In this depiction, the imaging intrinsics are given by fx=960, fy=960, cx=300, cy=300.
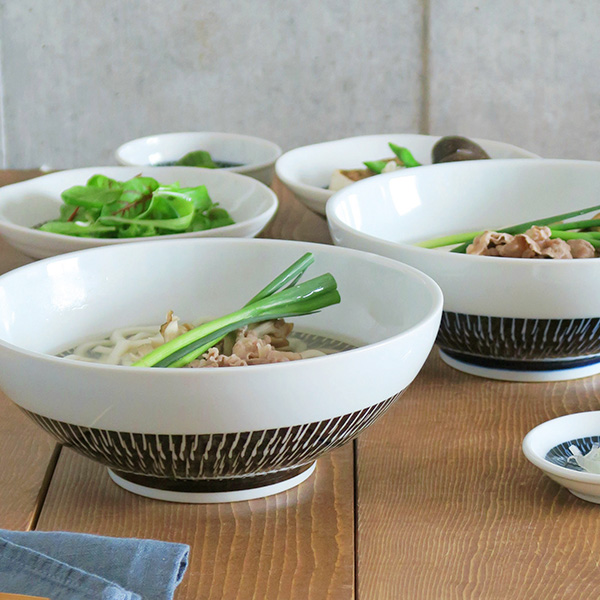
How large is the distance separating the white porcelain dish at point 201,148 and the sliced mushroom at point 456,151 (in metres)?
0.36

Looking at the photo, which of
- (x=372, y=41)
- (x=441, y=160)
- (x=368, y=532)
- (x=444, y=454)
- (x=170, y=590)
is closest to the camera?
(x=170, y=590)

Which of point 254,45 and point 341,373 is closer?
point 341,373

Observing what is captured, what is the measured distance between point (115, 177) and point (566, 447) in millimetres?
917

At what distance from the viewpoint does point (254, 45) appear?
Answer: 265 cm

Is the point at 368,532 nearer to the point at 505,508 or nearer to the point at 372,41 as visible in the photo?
the point at 505,508

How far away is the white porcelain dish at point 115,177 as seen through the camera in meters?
1.14

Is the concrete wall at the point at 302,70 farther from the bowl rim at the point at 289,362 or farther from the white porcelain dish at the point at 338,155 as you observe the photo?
the bowl rim at the point at 289,362

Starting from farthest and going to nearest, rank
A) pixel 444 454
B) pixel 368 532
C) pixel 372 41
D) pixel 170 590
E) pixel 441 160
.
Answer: pixel 372 41 → pixel 441 160 → pixel 444 454 → pixel 368 532 → pixel 170 590

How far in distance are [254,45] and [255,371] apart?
7.17 ft

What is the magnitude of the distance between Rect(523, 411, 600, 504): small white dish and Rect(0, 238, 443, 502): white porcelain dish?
0.11 metres

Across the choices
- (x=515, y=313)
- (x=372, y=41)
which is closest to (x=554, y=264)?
(x=515, y=313)

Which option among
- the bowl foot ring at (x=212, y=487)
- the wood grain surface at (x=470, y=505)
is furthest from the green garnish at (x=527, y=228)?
the bowl foot ring at (x=212, y=487)

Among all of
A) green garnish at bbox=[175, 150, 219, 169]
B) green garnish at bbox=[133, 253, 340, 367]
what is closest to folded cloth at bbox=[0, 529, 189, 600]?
green garnish at bbox=[133, 253, 340, 367]

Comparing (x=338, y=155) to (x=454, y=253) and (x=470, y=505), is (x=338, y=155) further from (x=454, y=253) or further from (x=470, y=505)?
(x=470, y=505)
